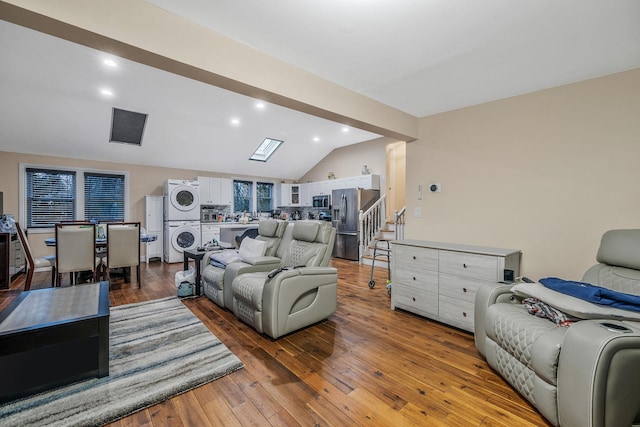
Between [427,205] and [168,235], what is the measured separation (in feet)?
18.3

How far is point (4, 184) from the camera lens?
5172 mm

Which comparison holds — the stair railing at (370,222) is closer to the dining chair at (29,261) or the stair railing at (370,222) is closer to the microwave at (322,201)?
the microwave at (322,201)

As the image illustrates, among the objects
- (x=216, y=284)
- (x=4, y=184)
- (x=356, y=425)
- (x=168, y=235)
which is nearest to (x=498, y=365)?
(x=356, y=425)

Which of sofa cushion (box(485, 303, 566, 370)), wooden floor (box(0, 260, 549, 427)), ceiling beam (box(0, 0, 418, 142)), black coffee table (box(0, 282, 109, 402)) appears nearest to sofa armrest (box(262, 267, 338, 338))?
wooden floor (box(0, 260, 549, 427))

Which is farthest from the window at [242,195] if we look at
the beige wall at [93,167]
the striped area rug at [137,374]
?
the striped area rug at [137,374]

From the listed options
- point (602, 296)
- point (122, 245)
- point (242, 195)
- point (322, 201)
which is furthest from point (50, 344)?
point (242, 195)

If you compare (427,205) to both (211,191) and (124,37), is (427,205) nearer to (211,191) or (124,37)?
(124,37)

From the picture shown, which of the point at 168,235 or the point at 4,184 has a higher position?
the point at 4,184

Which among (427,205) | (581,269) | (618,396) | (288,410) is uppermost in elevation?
(427,205)

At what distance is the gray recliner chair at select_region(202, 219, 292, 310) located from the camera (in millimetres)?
3162

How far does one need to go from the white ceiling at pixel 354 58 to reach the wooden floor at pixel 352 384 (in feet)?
8.26

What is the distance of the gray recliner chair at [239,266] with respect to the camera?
316 cm

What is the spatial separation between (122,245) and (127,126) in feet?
8.26

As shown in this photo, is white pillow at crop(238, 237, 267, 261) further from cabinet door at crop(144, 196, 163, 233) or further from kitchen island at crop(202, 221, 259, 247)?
cabinet door at crop(144, 196, 163, 233)
